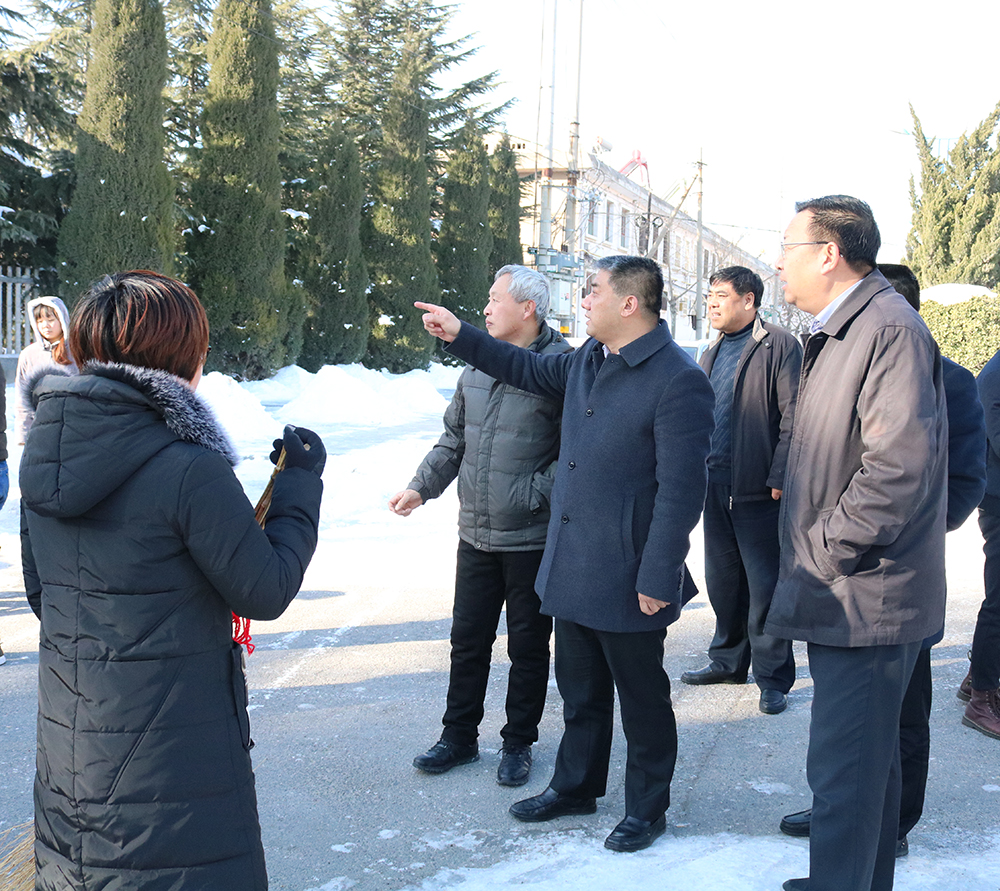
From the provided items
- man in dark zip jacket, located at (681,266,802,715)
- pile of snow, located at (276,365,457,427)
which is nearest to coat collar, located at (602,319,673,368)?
man in dark zip jacket, located at (681,266,802,715)

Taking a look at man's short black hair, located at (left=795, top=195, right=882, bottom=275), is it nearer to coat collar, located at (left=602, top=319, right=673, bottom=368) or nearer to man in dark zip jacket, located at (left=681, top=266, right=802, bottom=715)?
coat collar, located at (left=602, top=319, right=673, bottom=368)

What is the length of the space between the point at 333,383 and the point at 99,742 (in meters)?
16.7

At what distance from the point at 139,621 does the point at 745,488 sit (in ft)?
11.6

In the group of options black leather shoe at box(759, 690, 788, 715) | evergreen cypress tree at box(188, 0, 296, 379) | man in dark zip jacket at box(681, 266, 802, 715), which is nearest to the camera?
black leather shoe at box(759, 690, 788, 715)

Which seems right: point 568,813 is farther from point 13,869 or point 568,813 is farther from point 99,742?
point 99,742

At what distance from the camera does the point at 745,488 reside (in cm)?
497

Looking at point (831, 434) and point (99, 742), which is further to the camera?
point (831, 434)

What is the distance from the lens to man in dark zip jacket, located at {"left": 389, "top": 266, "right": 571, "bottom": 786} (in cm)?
404

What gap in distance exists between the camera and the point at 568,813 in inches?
146

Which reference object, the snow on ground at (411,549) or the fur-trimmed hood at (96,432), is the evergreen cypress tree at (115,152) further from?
the fur-trimmed hood at (96,432)

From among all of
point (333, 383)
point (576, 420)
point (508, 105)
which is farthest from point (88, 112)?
point (508, 105)

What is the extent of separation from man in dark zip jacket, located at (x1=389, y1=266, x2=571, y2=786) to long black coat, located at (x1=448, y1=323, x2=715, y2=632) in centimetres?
39

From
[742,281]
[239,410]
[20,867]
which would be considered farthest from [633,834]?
[239,410]

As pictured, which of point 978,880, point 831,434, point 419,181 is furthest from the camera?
point 419,181
